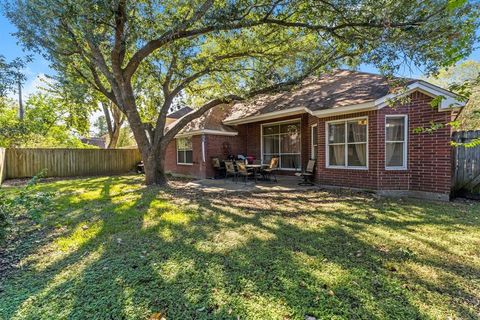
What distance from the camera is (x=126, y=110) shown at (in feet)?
29.7

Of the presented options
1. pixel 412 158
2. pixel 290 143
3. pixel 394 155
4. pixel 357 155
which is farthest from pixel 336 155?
pixel 290 143

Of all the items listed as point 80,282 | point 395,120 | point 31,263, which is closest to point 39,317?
point 80,282

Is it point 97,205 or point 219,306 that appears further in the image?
point 97,205

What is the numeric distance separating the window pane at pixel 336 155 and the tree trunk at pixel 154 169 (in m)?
6.84

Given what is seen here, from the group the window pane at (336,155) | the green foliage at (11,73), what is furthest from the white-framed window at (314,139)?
the green foliage at (11,73)

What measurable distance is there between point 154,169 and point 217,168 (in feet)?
11.9

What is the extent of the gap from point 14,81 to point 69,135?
677 inches

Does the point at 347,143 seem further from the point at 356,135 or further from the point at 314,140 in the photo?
the point at 314,140

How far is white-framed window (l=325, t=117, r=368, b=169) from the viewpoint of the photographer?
8.05 meters

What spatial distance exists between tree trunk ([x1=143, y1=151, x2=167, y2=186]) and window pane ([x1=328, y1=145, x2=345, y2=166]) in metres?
6.84

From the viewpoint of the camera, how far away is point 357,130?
8.22 metres

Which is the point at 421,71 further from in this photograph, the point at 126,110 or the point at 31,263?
the point at 126,110

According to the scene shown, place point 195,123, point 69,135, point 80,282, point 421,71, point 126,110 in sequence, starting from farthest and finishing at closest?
point 69,135 < point 195,123 < point 126,110 < point 421,71 < point 80,282

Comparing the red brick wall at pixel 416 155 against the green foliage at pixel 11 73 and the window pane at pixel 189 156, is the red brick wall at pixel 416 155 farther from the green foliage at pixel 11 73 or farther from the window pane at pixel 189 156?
the green foliage at pixel 11 73
